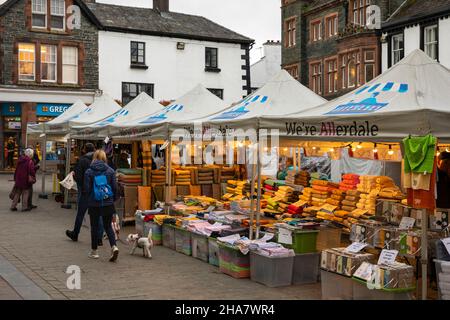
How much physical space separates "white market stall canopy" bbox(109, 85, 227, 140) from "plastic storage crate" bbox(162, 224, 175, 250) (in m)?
1.96

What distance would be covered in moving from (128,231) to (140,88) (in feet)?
80.4

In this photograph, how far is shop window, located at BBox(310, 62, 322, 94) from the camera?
120 feet

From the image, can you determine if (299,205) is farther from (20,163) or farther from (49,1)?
(49,1)

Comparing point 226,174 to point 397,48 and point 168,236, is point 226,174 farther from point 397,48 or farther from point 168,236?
point 397,48

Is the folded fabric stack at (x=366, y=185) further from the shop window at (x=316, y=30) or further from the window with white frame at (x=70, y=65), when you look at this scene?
the window with white frame at (x=70, y=65)

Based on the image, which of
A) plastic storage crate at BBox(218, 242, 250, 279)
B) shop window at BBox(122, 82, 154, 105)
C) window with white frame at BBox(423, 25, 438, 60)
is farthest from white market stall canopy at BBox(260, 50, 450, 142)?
shop window at BBox(122, 82, 154, 105)

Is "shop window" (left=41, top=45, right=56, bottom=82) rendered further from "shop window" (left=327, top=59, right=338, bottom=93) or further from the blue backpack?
the blue backpack

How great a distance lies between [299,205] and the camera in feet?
42.3

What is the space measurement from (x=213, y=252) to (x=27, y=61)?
89.7ft

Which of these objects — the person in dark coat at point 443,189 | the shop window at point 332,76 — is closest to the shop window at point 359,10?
the shop window at point 332,76

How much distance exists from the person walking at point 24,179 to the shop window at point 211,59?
23.5 meters

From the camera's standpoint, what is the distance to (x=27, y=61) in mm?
34594

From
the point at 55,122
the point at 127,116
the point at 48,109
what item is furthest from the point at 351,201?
the point at 48,109
